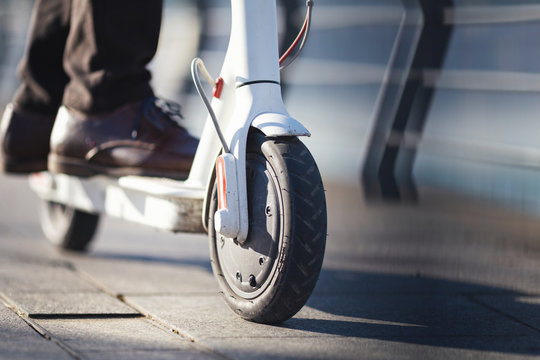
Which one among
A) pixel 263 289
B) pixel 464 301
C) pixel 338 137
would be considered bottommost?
pixel 338 137

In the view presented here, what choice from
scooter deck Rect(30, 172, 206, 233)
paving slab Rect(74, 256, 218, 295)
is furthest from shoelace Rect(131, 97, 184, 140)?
paving slab Rect(74, 256, 218, 295)

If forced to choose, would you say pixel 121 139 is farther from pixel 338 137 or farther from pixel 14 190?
pixel 338 137

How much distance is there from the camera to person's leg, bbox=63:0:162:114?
7.38ft

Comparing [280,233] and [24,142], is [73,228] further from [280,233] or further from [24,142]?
Result: [280,233]

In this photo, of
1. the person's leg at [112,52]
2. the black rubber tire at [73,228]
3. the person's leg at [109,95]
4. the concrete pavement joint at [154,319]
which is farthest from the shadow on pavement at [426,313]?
the black rubber tire at [73,228]

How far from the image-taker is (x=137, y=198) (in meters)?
2.09

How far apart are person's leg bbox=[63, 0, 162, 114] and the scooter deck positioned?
0.70 feet

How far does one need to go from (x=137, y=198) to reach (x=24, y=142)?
0.57 meters

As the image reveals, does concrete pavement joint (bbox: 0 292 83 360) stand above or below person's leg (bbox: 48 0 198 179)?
below

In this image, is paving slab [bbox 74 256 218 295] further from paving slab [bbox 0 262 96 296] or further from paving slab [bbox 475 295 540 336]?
paving slab [bbox 475 295 540 336]

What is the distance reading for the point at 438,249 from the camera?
2.66m

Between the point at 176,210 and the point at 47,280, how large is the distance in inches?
17.8

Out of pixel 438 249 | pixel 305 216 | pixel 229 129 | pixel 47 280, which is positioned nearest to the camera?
pixel 305 216

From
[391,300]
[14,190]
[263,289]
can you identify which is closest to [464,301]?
[391,300]
